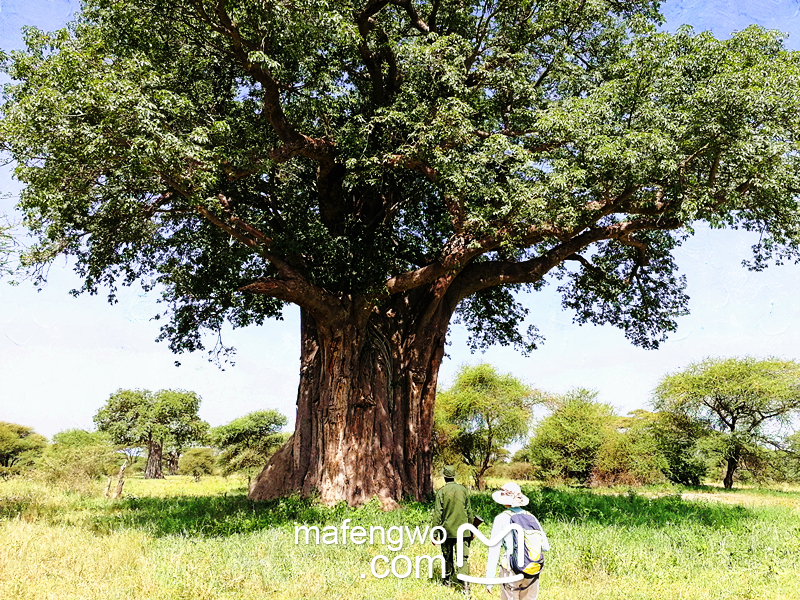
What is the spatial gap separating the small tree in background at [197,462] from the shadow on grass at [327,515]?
34.9 metres

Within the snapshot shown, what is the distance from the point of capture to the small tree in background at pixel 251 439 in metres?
32.6

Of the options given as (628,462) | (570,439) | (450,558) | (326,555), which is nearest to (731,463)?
(628,462)

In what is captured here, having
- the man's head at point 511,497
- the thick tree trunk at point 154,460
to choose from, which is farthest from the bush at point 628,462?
the thick tree trunk at point 154,460

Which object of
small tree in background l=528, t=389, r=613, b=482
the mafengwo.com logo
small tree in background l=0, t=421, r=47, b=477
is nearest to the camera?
the mafengwo.com logo

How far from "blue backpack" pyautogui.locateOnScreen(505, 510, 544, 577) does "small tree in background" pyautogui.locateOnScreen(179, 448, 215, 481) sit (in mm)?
45339

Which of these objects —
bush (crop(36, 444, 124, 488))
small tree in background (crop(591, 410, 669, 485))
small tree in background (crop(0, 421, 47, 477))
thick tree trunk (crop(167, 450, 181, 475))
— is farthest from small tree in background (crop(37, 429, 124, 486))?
thick tree trunk (crop(167, 450, 181, 475))

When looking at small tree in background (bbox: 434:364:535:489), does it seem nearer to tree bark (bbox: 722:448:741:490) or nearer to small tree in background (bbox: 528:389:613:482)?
small tree in background (bbox: 528:389:613:482)

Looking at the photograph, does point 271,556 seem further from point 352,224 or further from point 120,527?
point 352,224

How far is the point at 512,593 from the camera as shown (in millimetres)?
4625

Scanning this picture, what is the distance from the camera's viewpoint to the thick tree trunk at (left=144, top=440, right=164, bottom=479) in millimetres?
41172

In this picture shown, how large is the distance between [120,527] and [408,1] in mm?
11158

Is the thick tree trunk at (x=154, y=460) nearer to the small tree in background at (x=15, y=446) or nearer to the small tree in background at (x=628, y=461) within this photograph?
the small tree in background at (x=15, y=446)

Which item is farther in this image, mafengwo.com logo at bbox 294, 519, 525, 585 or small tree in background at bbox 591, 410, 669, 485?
small tree in background at bbox 591, 410, 669, 485

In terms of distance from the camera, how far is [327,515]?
10.8 metres
